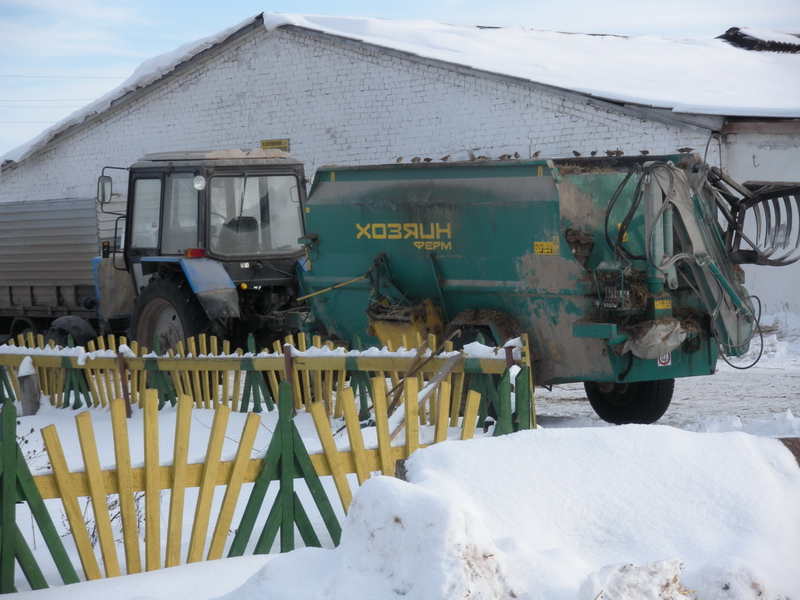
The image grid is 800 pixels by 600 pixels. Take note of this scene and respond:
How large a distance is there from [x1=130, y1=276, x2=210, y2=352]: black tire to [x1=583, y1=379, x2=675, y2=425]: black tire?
3.59 metres

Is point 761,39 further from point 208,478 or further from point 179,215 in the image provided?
point 208,478

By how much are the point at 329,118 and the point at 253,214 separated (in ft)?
22.9

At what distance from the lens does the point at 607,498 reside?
335 cm

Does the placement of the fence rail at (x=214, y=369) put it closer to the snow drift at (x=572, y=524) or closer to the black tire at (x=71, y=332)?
the black tire at (x=71, y=332)

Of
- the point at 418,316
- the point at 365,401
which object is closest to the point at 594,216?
the point at 418,316

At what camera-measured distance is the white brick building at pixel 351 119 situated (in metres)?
12.3

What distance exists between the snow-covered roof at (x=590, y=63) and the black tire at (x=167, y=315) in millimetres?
6731

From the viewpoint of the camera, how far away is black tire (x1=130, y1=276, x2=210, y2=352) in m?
8.38

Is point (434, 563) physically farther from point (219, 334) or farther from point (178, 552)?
point (219, 334)

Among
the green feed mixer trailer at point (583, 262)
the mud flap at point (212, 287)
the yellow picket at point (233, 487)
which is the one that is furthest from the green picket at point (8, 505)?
the mud flap at point (212, 287)

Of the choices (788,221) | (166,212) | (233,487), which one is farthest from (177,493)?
(166,212)

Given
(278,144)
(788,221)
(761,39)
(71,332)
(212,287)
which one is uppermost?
(761,39)

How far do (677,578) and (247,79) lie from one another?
15.1m

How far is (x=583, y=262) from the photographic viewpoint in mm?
6602
